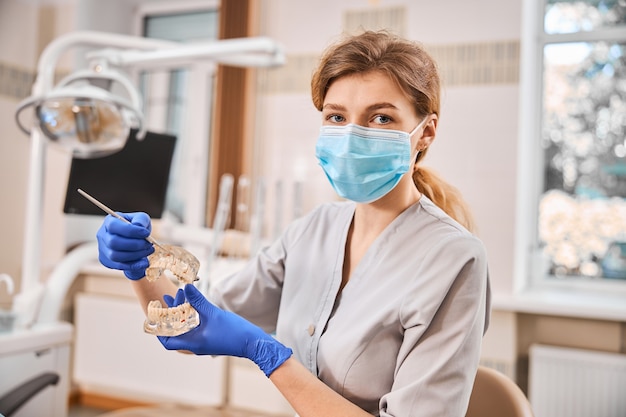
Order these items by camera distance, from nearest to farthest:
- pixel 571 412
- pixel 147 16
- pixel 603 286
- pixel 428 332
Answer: pixel 428 332, pixel 571 412, pixel 603 286, pixel 147 16

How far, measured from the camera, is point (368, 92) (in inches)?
43.1

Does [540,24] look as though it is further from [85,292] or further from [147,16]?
[85,292]

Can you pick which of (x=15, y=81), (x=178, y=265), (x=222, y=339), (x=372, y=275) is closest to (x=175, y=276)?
(x=178, y=265)

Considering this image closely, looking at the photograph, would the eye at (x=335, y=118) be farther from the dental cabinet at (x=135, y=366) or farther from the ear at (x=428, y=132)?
the dental cabinet at (x=135, y=366)

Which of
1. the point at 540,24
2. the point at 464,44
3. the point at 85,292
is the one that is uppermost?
the point at 540,24

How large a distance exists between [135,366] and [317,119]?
1664mm

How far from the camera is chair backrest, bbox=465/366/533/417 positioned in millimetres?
1238

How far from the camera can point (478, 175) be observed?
2602 millimetres

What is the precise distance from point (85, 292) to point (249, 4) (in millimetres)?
1892

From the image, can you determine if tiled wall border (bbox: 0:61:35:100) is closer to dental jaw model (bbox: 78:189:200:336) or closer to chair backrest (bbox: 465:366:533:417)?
dental jaw model (bbox: 78:189:200:336)

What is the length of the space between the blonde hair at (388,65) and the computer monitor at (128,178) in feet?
3.69

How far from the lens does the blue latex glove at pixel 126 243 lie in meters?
1.02

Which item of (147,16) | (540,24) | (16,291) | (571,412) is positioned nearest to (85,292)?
(16,291)

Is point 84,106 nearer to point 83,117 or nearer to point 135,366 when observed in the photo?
point 83,117
